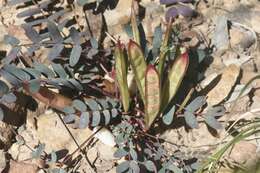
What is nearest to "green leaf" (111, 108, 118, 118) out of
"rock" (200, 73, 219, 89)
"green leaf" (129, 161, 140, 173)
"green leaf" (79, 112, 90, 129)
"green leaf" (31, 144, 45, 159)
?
"green leaf" (79, 112, 90, 129)

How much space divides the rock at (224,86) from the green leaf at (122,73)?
1.36 feet

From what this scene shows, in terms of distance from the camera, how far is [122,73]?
220cm

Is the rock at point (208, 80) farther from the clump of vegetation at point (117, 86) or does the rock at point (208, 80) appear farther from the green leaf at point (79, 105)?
the green leaf at point (79, 105)

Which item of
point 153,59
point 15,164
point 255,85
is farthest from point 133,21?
point 15,164

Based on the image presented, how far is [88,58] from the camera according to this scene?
2502mm

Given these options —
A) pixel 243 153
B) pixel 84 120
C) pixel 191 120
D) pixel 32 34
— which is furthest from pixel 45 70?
pixel 243 153

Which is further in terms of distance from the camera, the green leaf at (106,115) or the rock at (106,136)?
the rock at (106,136)

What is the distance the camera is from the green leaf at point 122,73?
2166 millimetres

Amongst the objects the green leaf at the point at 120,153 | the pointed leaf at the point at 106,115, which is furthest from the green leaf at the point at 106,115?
the green leaf at the point at 120,153

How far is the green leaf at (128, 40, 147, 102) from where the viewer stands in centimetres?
211

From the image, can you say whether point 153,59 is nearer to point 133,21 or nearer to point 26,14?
point 133,21

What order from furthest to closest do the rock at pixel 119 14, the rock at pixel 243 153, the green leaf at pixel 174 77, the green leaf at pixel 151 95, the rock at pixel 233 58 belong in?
the rock at pixel 119 14 → the rock at pixel 233 58 → the rock at pixel 243 153 → the green leaf at pixel 174 77 → the green leaf at pixel 151 95

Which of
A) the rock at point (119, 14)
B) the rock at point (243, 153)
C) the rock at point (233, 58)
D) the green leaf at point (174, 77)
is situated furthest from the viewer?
the rock at point (119, 14)

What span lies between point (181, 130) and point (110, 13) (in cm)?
70
